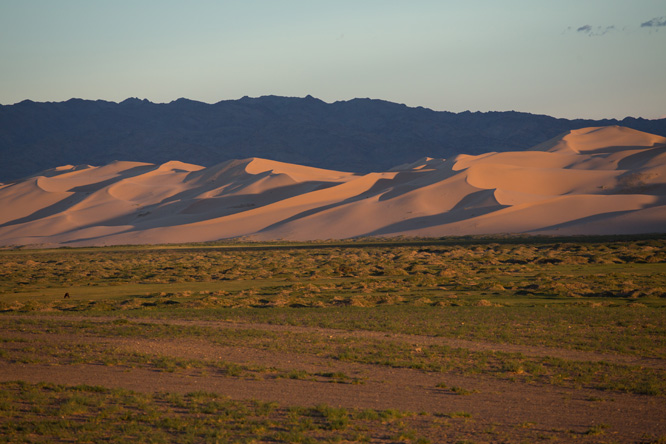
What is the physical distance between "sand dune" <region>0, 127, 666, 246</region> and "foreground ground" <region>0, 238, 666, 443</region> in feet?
155

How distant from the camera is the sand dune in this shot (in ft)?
253

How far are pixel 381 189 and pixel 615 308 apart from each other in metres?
90.8

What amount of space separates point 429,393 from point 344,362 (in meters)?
2.89

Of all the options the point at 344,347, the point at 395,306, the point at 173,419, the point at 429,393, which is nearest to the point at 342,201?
the point at 395,306

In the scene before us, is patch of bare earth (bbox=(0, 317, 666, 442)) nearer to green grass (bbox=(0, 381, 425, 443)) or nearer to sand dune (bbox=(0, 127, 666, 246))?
green grass (bbox=(0, 381, 425, 443))

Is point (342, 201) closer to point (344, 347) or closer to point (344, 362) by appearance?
point (344, 347)

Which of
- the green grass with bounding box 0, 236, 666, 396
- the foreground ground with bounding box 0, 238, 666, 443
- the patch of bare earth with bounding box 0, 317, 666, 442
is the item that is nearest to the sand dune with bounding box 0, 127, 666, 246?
the green grass with bounding box 0, 236, 666, 396

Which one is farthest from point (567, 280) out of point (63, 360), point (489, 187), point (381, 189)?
point (381, 189)

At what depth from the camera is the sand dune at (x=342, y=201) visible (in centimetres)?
7719

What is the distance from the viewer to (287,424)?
8.98 meters

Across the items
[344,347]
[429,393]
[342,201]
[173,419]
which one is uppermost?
[342,201]

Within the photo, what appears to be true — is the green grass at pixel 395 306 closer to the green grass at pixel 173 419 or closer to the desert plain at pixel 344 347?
the desert plain at pixel 344 347

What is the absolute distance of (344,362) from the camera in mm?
13406

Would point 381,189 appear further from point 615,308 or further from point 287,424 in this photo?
point 287,424
